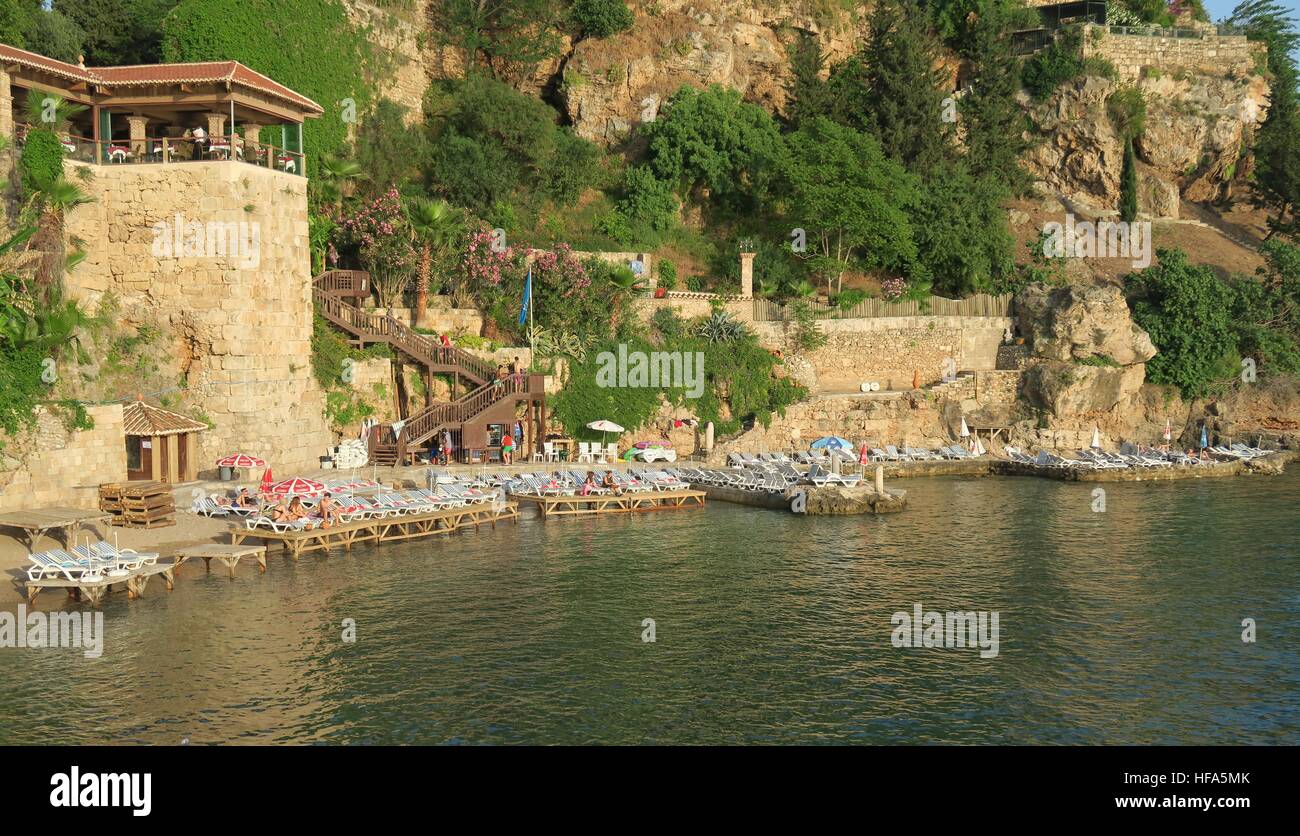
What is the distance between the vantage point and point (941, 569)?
2725 cm

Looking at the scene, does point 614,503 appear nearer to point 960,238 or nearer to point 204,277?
point 204,277

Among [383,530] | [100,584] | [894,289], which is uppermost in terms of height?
[894,289]

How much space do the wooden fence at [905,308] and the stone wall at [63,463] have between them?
2431cm

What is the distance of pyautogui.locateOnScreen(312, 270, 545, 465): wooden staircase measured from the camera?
36.2m

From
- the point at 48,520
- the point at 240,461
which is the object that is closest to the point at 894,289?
the point at 240,461

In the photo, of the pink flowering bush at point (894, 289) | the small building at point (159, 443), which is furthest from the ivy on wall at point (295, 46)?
the pink flowering bush at point (894, 289)

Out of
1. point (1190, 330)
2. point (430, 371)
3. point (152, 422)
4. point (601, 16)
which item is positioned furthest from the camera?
point (601, 16)

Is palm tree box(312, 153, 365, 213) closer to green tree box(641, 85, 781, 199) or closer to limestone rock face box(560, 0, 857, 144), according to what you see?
limestone rock face box(560, 0, 857, 144)

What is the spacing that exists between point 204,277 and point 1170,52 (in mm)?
50372

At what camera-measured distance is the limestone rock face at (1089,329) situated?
46125 millimetres

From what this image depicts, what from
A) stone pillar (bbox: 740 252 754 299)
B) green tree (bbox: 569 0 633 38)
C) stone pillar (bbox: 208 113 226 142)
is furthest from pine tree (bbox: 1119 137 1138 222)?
stone pillar (bbox: 208 113 226 142)

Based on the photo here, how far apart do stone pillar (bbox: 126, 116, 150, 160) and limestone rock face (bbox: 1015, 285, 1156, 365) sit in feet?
107

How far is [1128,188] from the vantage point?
57750mm
